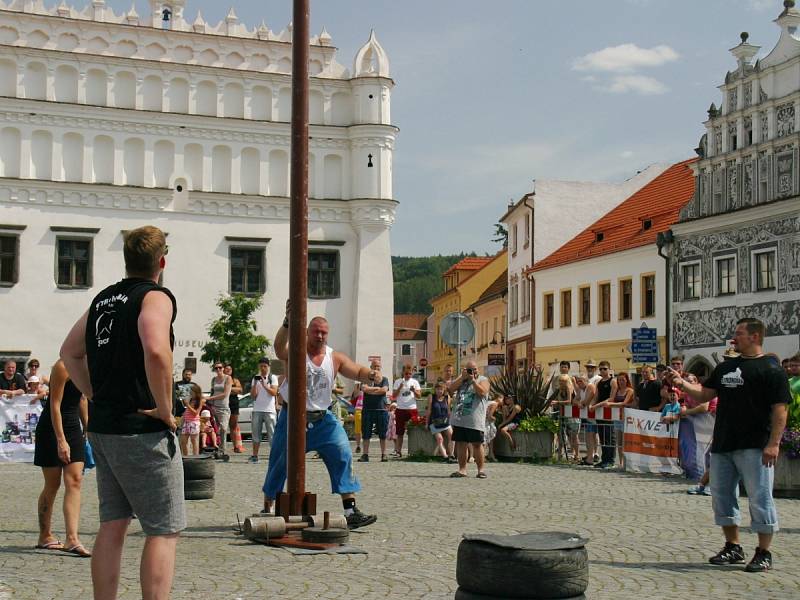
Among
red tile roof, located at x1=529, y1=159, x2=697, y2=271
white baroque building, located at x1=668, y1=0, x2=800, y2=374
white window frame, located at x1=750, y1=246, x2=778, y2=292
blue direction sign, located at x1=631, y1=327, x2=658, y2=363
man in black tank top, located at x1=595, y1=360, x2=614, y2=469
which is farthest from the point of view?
red tile roof, located at x1=529, y1=159, x2=697, y2=271

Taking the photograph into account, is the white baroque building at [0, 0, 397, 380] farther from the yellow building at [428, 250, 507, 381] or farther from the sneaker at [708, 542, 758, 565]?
the sneaker at [708, 542, 758, 565]

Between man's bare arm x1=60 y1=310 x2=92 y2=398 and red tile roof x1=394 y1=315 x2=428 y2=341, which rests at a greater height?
red tile roof x1=394 y1=315 x2=428 y2=341

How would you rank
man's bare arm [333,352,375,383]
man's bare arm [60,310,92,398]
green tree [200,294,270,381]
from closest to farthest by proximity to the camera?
man's bare arm [60,310,92,398] < man's bare arm [333,352,375,383] < green tree [200,294,270,381]

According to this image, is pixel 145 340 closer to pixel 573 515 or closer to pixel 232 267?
pixel 573 515

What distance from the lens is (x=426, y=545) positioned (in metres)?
10.7

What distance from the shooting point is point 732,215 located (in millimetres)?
42281

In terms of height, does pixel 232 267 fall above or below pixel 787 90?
below

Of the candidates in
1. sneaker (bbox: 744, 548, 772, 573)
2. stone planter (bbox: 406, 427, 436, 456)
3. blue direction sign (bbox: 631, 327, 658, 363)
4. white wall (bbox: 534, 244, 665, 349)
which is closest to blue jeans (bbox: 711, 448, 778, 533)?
sneaker (bbox: 744, 548, 772, 573)

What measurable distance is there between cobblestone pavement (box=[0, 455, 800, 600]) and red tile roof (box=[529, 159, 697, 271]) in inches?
1229

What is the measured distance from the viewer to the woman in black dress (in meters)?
10.1

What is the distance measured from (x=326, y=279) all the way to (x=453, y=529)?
37659mm

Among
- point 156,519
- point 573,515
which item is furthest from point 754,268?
point 156,519

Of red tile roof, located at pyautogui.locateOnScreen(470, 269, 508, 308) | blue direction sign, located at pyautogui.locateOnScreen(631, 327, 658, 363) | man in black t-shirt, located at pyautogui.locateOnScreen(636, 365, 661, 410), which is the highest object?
red tile roof, located at pyautogui.locateOnScreen(470, 269, 508, 308)

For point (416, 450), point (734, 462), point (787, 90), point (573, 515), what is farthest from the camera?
point (787, 90)
